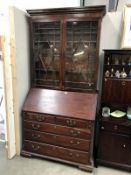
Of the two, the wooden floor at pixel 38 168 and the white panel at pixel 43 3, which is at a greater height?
the white panel at pixel 43 3

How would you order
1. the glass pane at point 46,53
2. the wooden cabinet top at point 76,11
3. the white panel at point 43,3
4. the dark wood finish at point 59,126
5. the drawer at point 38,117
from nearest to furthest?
the wooden cabinet top at point 76,11 → the dark wood finish at point 59,126 → the drawer at point 38,117 → the glass pane at point 46,53 → the white panel at point 43,3

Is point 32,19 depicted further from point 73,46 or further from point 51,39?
point 73,46

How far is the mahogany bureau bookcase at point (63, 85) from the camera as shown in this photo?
2230 mm

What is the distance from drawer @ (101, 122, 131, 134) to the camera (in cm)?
215

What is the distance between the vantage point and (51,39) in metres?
2.49

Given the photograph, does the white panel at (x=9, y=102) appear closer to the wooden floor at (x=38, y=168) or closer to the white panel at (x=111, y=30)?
the wooden floor at (x=38, y=168)

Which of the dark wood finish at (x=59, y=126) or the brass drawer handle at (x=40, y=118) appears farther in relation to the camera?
the brass drawer handle at (x=40, y=118)

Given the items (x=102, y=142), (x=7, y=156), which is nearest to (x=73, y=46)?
(x=102, y=142)

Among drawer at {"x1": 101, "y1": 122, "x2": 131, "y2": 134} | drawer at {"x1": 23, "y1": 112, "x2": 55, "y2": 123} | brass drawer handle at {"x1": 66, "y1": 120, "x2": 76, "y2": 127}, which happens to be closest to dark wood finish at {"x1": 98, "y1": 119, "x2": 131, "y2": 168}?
drawer at {"x1": 101, "y1": 122, "x2": 131, "y2": 134}

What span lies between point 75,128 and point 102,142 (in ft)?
1.49

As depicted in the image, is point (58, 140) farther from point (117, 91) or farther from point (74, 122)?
point (117, 91)

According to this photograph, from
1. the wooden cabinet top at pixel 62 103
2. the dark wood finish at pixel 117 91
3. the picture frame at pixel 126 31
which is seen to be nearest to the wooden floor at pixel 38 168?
the wooden cabinet top at pixel 62 103

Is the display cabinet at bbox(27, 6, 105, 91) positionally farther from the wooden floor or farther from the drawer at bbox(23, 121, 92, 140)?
the wooden floor

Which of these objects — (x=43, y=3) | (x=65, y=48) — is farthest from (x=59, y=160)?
(x=43, y=3)
